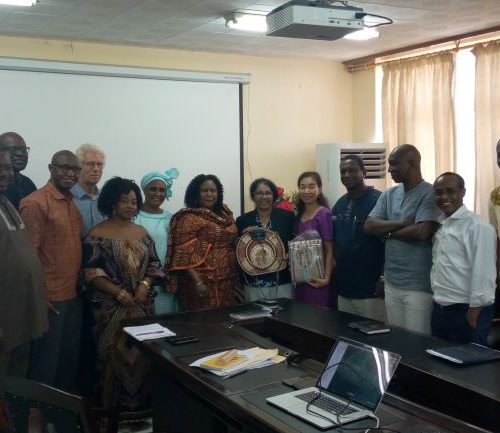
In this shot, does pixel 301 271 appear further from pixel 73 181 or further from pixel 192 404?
pixel 73 181

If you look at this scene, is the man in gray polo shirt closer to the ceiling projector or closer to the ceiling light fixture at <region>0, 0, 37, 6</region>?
the ceiling projector

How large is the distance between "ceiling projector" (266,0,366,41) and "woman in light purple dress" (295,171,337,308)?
0.99m

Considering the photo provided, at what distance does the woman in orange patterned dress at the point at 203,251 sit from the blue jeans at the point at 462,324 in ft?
4.33

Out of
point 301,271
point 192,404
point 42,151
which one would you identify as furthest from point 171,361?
point 42,151

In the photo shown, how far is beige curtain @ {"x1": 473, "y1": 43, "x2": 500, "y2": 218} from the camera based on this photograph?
4344 mm

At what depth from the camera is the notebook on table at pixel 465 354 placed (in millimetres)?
2293

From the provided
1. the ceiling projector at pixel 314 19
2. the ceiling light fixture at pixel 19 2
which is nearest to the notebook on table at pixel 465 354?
the ceiling projector at pixel 314 19

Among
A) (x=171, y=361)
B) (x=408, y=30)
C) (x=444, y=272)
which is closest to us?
(x=171, y=361)

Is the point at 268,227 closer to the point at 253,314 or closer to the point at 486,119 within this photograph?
the point at 253,314

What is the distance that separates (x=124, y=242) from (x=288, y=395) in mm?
1627

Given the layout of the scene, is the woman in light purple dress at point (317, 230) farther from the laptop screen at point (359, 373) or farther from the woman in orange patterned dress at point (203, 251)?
the laptop screen at point (359, 373)

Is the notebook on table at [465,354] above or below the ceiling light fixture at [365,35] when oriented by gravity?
below

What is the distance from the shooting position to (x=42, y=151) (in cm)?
452

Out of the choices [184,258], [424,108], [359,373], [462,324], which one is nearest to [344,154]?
[424,108]
